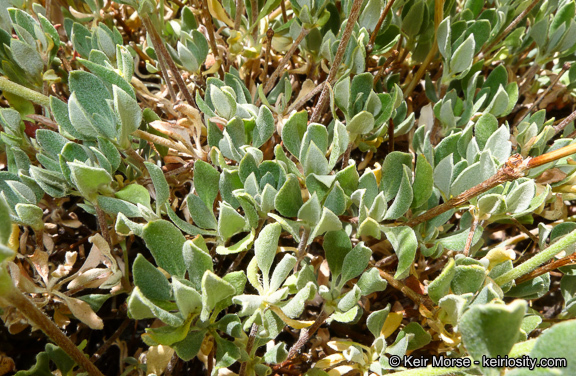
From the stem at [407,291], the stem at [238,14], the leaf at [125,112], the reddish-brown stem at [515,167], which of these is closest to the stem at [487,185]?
the reddish-brown stem at [515,167]

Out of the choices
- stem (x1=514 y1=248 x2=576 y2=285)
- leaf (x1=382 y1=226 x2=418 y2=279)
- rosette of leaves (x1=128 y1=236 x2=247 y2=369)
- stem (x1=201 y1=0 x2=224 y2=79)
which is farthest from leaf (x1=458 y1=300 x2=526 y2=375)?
stem (x1=201 y1=0 x2=224 y2=79)

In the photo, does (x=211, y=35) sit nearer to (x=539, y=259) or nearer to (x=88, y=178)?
(x=88, y=178)

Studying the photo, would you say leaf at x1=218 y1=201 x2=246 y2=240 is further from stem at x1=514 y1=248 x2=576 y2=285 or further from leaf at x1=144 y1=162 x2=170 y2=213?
stem at x1=514 y1=248 x2=576 y2=285

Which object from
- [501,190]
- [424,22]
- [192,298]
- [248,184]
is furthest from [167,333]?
[424,22]

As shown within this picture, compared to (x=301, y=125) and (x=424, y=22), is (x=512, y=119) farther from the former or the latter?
(x=301, y=125)

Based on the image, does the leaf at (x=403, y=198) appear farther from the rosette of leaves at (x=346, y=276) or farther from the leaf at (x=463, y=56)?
the leaf at (x=463, y=56)
